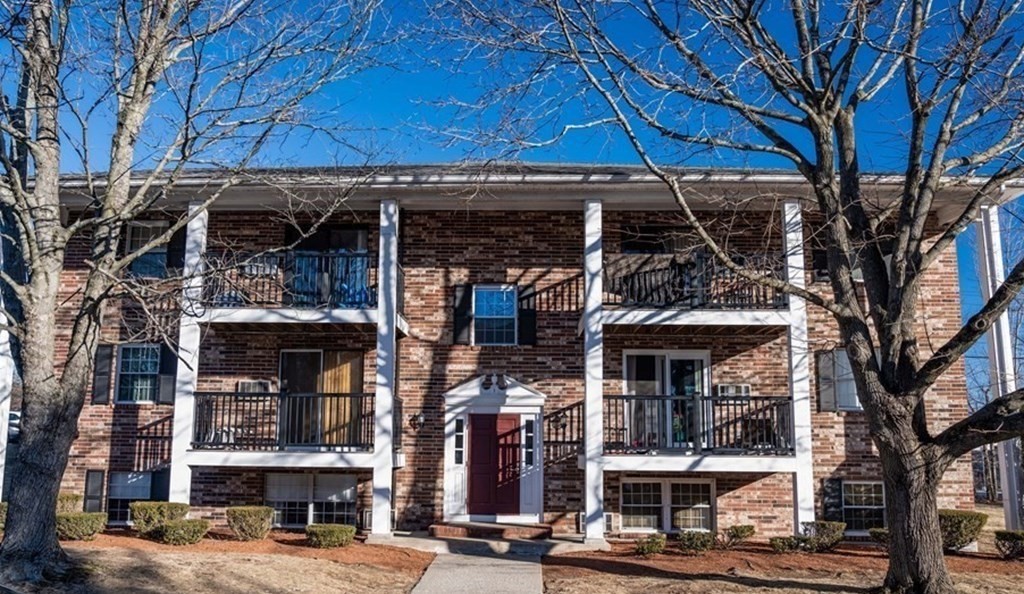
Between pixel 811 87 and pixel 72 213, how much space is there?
12.9 m

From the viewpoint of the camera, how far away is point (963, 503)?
15.8 m

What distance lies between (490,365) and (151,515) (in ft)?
19.7

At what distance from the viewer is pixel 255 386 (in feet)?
52.4

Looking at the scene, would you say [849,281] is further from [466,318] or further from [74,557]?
[74,557]

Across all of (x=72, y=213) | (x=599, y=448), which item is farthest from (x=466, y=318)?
(x=72, y=213)

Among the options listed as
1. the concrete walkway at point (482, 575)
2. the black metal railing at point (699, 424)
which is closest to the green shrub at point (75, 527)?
the concrete walkway at point (482, 575)

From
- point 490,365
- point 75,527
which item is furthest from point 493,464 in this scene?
point 75,527

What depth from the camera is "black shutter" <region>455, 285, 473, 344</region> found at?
16281mm

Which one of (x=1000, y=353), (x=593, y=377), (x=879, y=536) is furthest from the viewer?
(x=1000, y=353)

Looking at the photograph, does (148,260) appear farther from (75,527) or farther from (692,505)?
(692,505)

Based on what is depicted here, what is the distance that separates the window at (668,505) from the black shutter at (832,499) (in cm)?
192

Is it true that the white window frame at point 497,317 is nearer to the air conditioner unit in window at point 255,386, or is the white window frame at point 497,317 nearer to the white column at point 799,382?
the air conditioner unit in window at point 255,386

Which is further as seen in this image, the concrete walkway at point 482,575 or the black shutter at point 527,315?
the black shutter at point 527,315

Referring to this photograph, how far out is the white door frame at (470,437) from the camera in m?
15.7
